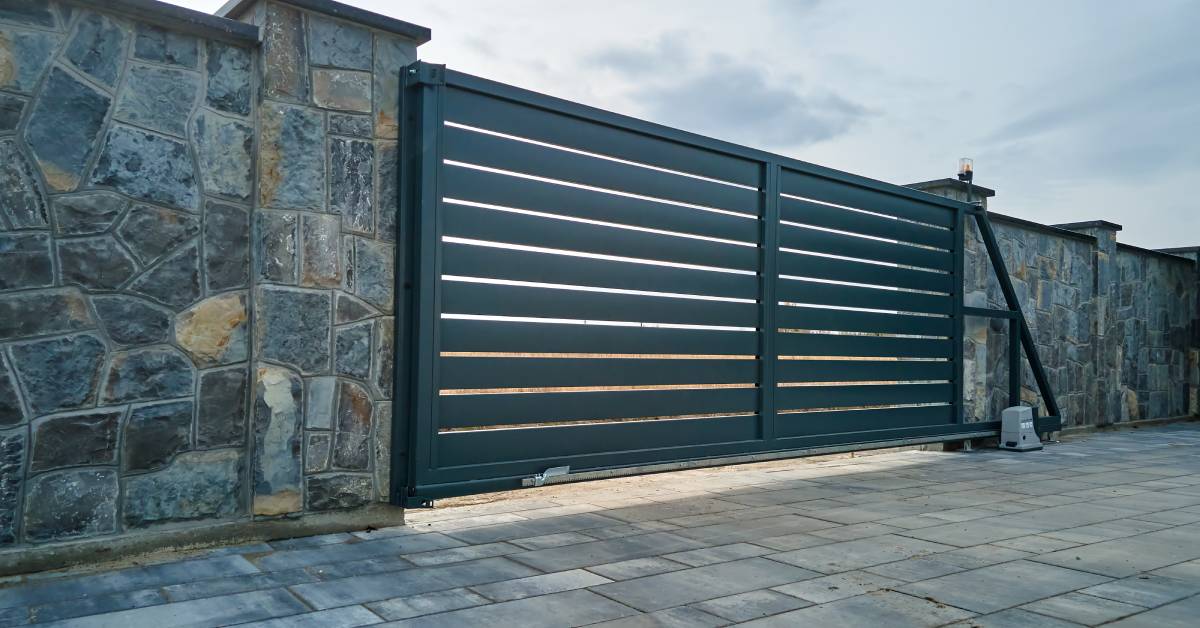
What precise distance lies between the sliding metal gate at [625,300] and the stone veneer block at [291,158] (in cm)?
44

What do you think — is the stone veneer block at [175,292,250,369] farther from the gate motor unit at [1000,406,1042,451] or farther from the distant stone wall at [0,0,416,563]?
the gate motor unit at [1000,406,1042,451]

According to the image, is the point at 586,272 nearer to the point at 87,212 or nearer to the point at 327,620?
the point at 87,212

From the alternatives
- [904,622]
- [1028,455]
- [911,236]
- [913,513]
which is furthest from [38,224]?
[1028,455]

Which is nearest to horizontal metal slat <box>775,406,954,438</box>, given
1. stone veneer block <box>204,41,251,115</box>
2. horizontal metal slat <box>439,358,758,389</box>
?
horizontal metal slat <box>439,358,758,389</box>

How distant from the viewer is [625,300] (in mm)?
5199

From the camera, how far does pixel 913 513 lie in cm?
490

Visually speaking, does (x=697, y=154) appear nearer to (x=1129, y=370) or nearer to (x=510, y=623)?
(x=510, y=623)

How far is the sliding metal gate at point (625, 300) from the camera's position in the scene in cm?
428

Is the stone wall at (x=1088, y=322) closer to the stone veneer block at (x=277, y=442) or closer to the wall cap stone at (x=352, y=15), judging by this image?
the wall cap stone at (x=352, y=15)

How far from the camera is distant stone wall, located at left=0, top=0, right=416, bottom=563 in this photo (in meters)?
3.33

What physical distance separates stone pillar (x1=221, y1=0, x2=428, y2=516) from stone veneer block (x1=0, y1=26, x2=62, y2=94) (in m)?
0.82

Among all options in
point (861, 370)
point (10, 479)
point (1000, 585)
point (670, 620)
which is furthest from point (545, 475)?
point (861, 370)

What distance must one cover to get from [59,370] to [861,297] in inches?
221

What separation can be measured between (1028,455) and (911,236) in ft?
7.69
